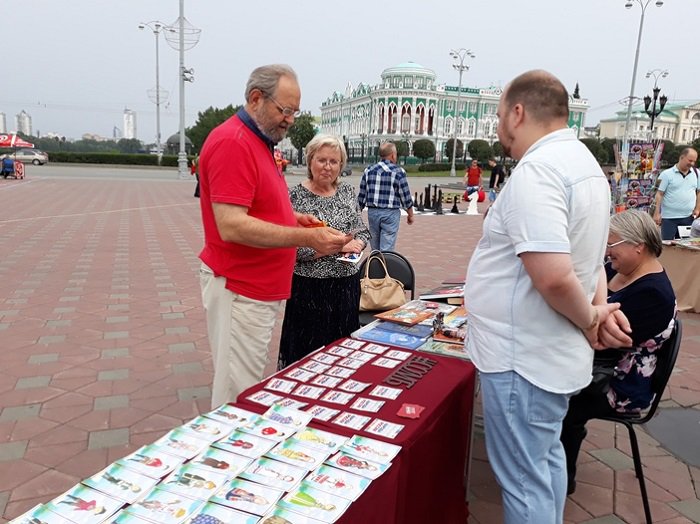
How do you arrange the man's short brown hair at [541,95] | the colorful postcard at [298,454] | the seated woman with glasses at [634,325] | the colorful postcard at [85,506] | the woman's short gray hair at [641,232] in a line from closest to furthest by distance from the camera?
the colorful postcard at [85,506] → the colorful postcard at [298,454] → the man's short brown hair at [541,95] → the seated woman with glasses at [634,325] → the woman's short gray hair at [641,232]

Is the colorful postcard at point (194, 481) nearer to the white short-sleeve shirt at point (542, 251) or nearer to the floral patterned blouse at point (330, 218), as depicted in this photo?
the white short-sleeve shirt at point (542, 251)

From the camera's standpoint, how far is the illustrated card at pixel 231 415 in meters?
1.60

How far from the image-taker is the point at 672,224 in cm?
723

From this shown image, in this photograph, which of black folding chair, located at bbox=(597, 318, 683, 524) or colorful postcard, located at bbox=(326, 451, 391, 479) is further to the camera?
black folding chair, located at bbox=(597, 318, 683, 524)

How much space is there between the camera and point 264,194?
2.10 metres

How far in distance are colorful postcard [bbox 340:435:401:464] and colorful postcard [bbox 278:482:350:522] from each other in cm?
20

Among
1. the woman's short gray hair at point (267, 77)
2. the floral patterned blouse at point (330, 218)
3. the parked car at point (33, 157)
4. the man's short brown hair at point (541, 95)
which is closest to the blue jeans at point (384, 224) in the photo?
the floral patterned blouse at point (330, 218)

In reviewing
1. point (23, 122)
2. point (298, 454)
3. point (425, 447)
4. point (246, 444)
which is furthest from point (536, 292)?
point (23, 122)

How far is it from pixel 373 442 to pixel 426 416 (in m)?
0.27

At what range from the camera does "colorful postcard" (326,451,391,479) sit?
1366 millimetres

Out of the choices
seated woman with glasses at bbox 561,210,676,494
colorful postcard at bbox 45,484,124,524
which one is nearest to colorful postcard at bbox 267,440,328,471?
colorful postcard at bbox 45,484,124,524

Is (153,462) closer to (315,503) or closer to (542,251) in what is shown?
(315,503)

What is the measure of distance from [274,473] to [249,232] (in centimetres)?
91

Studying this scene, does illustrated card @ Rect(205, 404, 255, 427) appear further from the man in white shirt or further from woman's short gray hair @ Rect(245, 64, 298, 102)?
woman's short gray hair @ Rect(245, 64, 298, 102)
